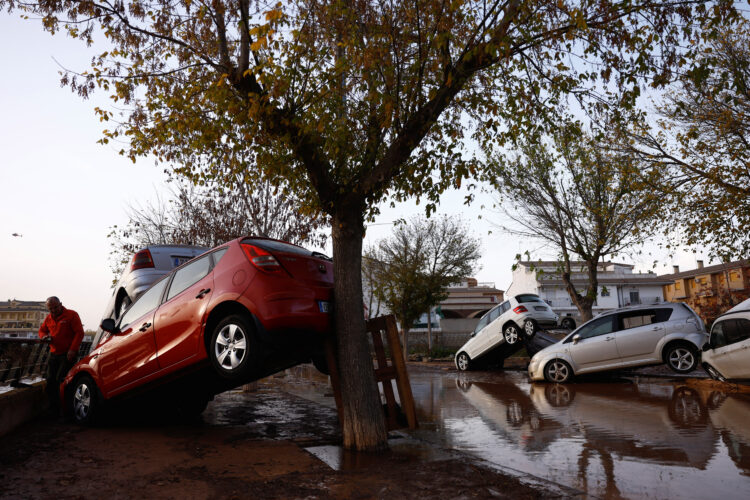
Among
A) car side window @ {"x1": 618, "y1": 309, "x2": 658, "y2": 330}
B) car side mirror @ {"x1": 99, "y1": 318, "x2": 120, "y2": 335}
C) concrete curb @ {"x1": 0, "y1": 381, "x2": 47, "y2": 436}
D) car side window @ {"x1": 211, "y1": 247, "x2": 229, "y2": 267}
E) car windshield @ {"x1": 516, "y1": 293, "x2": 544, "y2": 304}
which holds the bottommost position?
concrete curb @ {"x1": 0, "y1": 381, "x2": 47, "y2": 436}

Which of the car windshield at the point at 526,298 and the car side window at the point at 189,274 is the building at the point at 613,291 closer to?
the car windshield at the point at 526,298

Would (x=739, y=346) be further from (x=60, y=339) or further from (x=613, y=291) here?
(x=613, y=291)

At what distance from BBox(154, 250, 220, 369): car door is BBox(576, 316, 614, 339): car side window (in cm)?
975

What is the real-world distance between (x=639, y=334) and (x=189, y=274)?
1008 cm

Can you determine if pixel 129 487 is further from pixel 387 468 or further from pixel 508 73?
pixel 508 73

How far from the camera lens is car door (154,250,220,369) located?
6262 millimetres

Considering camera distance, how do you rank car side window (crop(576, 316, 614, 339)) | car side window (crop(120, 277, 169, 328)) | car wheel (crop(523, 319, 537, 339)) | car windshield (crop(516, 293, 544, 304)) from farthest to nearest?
car windshield (crop(516, 293, 544, 304)) → car wheel (crop(523, 319, 537, 339)) → car side window (crop(576, 316, 614, 339)) → car side window (crop(120, 277, 169, 328))

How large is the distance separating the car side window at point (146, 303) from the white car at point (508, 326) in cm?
1219

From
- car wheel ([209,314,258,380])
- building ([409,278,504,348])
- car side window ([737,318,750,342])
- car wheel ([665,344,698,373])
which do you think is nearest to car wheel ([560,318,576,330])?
car wheel ([665,344,698,373])

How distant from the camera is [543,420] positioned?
8.52 meters

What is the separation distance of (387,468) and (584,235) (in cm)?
2011

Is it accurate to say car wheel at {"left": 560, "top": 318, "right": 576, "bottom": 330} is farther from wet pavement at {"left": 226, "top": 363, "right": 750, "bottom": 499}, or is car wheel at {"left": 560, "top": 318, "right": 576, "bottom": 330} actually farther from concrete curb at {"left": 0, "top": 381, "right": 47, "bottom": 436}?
concrete curb at {"left": 0, "top": 381, "right": 47, "bottom": 436}

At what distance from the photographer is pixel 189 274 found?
6840 mm

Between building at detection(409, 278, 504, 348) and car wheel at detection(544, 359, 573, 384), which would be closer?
car wheel at detection(544, 359, 573, 384)
